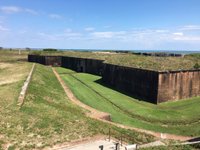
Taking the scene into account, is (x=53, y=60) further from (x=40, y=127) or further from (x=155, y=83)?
(x=40, y=127)

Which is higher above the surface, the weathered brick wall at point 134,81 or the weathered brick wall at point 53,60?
the weathered brick wall at point 53,60

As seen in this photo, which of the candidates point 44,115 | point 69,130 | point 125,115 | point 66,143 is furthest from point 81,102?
point 66,143

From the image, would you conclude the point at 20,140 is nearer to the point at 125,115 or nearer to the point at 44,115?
the point at 44,115

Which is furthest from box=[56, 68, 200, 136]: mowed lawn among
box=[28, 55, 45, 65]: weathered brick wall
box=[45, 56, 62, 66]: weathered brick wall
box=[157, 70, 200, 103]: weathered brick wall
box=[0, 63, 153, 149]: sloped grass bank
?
box=[28, 55, 45, 65]: weathered brick wall

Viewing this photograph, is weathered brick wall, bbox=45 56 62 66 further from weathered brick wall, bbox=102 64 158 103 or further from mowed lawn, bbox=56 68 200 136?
mowed lawn, bbox=56 68 200 136

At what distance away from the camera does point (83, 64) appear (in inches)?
1764

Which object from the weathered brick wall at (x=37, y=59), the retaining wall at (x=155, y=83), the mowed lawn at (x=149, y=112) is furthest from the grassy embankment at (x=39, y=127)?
the weathered brick wall at (x=37, y=59)

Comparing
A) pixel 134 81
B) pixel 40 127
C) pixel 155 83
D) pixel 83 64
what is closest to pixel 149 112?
pixel 155 83

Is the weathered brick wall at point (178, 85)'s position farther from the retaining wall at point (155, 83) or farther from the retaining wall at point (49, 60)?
the retaining wall at point (49, 60)

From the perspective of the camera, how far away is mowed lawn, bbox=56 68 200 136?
16.9 m

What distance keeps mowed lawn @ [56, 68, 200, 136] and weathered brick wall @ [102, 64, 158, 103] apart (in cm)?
124

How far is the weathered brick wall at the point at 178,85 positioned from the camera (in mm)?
22422

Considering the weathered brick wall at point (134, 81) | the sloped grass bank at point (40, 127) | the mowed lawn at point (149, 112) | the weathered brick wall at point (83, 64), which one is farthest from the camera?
the weathered brick wall at point (83, 64)

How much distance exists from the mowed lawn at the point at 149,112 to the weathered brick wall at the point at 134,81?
4.07 feet
